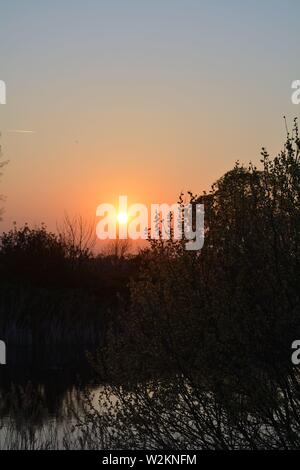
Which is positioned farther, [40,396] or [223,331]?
[40,396]

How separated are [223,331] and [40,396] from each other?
36.0 ft

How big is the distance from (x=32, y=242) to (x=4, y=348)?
13948 mm

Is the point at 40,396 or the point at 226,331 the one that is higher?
the point at 226,331

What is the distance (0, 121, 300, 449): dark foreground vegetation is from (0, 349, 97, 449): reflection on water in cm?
217

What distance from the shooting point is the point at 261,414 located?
24.7ft

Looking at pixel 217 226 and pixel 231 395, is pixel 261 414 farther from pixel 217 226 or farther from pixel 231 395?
pixel 217 226

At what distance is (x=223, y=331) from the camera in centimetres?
750

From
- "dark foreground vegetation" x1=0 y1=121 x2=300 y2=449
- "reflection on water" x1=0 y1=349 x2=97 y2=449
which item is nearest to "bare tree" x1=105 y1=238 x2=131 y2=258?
"reflection on water" x1=0 y1=349 x2=97 y2=449

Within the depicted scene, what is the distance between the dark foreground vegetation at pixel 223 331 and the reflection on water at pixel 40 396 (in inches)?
85.3
